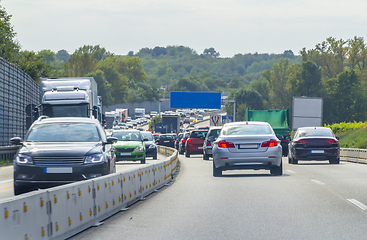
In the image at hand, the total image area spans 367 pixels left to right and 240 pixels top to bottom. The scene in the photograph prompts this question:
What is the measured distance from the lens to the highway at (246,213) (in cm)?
785

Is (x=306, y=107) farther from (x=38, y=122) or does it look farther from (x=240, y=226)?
(x=240, y=226)

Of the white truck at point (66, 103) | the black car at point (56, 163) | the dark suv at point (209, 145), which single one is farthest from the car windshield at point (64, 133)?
the dark suv at point (209, 145)

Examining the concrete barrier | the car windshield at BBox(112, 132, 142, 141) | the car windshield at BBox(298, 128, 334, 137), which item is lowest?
the concrete barrier

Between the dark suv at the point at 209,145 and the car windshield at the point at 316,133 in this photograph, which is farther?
the dark suv at the point at 209,145

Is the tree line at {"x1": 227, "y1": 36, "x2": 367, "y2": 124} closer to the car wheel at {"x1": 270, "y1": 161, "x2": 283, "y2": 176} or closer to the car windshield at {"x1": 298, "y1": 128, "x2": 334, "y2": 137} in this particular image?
the car windshield at {"x1": 298, "y1": 128, "x2": 334, "y2": 137}

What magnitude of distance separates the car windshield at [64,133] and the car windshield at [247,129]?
4.47 metres

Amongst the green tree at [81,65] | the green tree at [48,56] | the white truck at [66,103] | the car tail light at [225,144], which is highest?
the green tree at [48,56]

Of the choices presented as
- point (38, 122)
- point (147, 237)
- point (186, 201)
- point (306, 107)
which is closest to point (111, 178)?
point (186, 201)

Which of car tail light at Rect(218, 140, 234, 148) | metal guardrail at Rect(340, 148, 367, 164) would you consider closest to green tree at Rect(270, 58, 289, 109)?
metal guardrail at Rect(340, 148, 367, 164)

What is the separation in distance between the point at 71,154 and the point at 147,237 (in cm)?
450

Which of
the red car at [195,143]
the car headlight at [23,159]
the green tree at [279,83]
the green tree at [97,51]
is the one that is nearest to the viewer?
the car headlight at [23,159]

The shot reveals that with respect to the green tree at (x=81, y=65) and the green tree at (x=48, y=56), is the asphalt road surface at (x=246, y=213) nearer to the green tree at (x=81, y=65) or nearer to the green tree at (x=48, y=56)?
the green tree at (x=81, y=65)

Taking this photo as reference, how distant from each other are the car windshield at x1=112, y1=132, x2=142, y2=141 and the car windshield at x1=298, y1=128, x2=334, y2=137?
6.98 m

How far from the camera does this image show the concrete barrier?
20.6 ft
